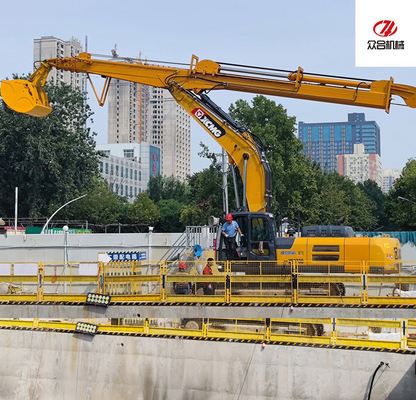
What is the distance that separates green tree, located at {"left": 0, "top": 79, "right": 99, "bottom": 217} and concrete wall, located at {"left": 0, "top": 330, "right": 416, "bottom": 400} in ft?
147

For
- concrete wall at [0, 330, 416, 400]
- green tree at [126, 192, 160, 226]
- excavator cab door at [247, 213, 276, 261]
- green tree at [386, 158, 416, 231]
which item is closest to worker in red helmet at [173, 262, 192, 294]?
concrete wall at [0, 330, 416, 400]

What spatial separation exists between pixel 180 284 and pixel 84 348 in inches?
136

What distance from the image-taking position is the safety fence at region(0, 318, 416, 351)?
15422mm

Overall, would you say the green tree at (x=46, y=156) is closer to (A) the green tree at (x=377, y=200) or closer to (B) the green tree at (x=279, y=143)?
(B) the green tree at (x=279, y=143)

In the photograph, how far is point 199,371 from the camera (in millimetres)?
16125

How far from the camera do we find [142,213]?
95.8 meters

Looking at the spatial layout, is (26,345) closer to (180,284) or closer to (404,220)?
(180,284)

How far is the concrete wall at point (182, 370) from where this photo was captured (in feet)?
49.5

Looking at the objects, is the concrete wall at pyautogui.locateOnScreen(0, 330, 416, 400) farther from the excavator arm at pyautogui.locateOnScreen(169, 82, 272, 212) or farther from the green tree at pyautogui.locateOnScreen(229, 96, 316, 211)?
the green tree at pyautogui.locateOnScreen(229, 96, 316, 211)

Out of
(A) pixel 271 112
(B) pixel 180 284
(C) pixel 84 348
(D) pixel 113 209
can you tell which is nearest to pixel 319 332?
(B) pixel 180 284

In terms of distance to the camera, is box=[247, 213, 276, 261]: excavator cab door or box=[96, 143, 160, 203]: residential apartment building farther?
box=[96, 143, 160, 203]: residential apartment building

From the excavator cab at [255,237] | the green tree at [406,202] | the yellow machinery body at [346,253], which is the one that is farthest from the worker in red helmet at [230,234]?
the green tree at [406,202]

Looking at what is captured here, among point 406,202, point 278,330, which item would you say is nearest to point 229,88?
point 278,330

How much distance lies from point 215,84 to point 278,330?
371 inches
